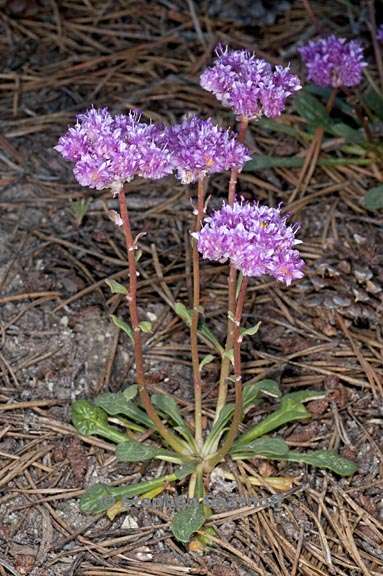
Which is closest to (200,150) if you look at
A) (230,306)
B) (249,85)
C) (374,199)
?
(249,85)

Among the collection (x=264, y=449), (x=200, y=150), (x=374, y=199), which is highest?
(x=200, y=150)

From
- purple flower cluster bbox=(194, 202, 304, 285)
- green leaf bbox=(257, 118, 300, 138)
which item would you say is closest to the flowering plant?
purple flower cluster bbox=(194, 202, 304, 285)

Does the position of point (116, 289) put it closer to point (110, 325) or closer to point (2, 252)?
point (110, 325)

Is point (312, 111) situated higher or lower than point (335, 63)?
lower

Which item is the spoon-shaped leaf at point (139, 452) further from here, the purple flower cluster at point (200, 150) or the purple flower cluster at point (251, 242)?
the purple flower cluster at point (200, 150)

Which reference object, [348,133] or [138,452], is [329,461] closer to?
[138,452]

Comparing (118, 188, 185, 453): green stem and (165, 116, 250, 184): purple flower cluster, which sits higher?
(165, 116, 250, 184): purple flower cluster

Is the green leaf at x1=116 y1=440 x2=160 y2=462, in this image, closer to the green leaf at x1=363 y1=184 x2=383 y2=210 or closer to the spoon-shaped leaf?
the spoon-shaped leaf
